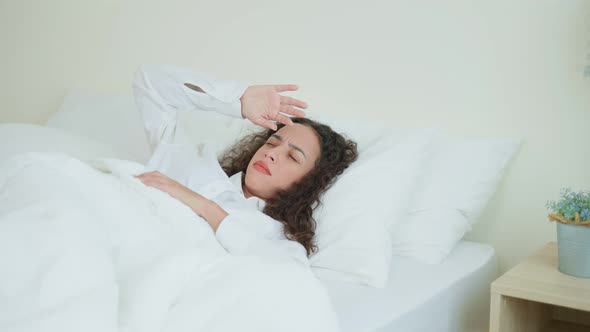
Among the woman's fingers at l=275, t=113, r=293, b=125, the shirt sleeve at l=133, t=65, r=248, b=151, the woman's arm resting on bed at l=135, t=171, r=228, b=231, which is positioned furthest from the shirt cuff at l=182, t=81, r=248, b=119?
the woman's arm resting on bed at l=135, t=171, r=228, b=231

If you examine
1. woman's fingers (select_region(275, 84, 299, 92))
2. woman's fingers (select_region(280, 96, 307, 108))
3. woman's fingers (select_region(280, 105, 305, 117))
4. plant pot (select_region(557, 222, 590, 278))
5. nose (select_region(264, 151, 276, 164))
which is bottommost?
plant pot (select_region(557, 222, 590, 278))

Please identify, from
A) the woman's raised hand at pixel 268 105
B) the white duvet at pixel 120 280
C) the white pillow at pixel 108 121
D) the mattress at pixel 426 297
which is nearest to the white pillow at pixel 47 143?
the white pillow at pixel 108 121

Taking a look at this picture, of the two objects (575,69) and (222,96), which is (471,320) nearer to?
(575,69)

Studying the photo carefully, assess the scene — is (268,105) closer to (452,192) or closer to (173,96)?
(173,96)

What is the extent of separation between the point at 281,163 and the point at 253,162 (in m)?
0.08

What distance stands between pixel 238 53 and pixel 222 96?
0.68 m

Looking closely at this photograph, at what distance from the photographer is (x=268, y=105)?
5.85 feet

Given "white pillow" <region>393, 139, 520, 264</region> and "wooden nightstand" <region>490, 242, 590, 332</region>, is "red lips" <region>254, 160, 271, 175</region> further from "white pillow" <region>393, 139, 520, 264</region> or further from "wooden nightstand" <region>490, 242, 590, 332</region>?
"wooden nightstand" <region>490, 242, 590, 332</region>

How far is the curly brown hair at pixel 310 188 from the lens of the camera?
67.7 inches

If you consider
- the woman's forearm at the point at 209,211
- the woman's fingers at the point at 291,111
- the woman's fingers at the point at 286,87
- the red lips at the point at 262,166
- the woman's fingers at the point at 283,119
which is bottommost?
the woman's forearm at the point at 209,211

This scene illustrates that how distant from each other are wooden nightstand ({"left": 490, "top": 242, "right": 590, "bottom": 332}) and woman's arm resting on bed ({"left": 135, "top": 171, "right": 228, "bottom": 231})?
2.13 feet

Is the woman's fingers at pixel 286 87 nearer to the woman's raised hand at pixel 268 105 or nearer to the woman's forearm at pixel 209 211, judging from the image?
the woman's raised hand at pixel 268 105

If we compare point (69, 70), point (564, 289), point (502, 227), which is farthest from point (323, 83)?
point (69, 70)

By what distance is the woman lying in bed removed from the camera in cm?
169
